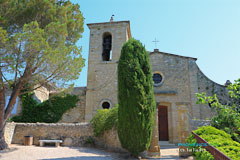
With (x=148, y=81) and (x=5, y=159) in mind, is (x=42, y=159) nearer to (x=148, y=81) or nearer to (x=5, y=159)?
(x=5, y=159)

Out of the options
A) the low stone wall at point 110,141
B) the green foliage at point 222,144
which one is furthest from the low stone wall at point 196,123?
the low stone wall at point 110,141

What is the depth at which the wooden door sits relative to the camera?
1273 cm

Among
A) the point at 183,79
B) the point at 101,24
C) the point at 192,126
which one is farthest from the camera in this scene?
the point at 101,24

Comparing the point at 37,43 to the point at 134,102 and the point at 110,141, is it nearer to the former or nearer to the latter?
the point at 134,102

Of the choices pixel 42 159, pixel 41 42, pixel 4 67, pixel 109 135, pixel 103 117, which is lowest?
pixel 42 159

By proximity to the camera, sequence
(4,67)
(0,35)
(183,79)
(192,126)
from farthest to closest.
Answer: (183,79) → (192,126) → (4,67) → (0,35)

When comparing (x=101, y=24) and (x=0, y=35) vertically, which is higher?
(x=101, y=24)

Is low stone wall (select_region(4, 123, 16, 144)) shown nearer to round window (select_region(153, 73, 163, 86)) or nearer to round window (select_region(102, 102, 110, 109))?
round window (select_region(102, 102, 110, 109))

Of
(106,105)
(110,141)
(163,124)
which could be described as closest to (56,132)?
(110,141)

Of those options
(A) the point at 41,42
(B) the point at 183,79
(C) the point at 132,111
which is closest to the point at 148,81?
(C) the point at 132,111

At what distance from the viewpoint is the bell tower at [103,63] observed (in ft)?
42.8

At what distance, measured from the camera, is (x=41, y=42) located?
24.2 ft

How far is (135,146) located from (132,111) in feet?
4.30

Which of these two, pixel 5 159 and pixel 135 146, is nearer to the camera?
pixel 5 159
